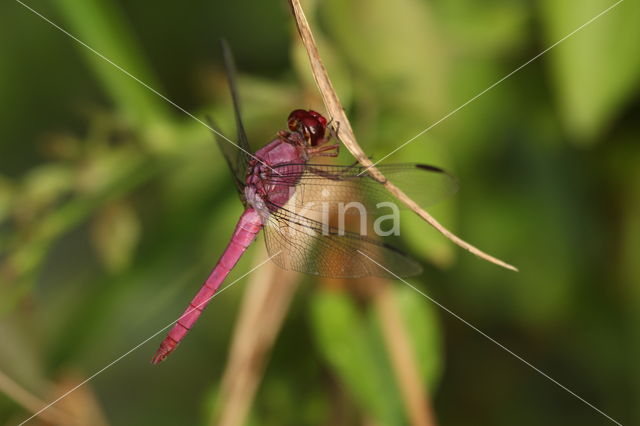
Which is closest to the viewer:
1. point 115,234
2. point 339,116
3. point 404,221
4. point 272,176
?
point 339,116

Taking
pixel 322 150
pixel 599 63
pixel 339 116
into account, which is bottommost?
pixel 339 116

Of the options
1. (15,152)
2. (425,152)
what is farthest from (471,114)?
(15,152)

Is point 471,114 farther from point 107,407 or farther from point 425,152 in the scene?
point 107,407

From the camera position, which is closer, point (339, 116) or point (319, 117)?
point (339, 116)

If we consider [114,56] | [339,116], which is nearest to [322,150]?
[339,116]

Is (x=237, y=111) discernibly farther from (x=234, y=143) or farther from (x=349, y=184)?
(x=349, y=184)

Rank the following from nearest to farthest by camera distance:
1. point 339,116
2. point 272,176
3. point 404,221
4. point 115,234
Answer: point 339,116, point 272,176, point 404,221, point 115,234

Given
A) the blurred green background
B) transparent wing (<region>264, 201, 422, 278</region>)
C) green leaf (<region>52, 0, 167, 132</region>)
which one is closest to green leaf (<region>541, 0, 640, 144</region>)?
the blurred green background
